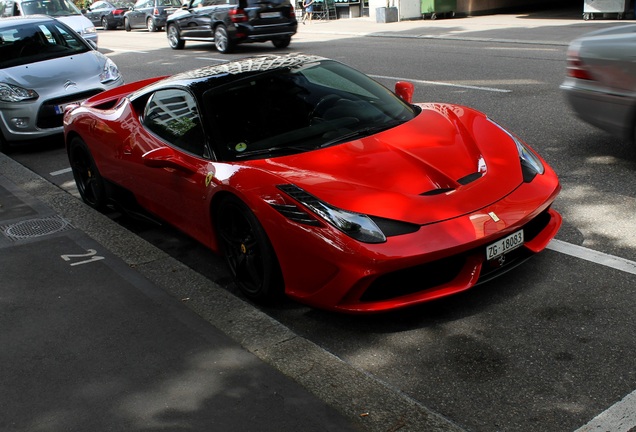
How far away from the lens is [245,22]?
19.9 metres

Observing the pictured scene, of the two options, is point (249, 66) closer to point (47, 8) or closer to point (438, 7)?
point (47, 8)

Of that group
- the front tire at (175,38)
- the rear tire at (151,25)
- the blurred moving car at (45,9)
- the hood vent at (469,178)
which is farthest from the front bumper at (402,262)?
the rear tire at (151,25)

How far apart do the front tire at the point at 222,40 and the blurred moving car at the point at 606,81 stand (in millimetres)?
14234

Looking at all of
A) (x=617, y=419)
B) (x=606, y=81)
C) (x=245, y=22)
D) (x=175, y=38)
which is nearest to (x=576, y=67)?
(x=606, y=81)

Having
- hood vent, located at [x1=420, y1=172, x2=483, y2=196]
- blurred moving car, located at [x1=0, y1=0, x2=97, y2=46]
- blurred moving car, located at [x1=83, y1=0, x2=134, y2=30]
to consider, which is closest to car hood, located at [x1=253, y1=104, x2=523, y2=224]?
hood vent, located at [x1=420, y1=172, x2=483, y2=196]

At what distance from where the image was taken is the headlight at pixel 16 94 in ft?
32.8

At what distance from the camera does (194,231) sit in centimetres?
551

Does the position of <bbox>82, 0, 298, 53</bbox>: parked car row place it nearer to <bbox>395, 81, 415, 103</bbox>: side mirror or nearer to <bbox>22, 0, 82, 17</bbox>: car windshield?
<bbox>22, 0, 82, 17</bbox>: car windshield

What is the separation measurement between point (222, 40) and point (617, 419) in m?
18.3

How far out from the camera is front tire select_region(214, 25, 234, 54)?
797 inches

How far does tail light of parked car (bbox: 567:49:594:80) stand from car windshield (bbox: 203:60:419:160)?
193 centimetres

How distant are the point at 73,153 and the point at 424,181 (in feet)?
13.6

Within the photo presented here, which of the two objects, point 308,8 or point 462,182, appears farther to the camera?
point 308,8

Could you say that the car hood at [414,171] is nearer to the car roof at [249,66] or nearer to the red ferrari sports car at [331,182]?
the red ferrari sports car at [331,182]
